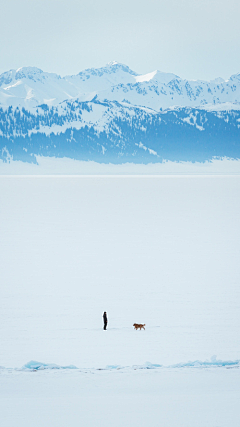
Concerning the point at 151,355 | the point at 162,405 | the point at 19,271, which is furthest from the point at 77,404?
the point at 19,271

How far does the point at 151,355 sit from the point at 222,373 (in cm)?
215

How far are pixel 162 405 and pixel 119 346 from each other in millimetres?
3978

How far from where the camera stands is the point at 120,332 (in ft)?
44.8

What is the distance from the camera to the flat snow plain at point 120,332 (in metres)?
8.55

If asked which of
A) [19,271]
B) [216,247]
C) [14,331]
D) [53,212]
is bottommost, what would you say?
[14,331]

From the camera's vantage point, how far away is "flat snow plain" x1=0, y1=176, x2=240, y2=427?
855cm

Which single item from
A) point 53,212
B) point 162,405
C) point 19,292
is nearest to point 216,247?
point 19,292

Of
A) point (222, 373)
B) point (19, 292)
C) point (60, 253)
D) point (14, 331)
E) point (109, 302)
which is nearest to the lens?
point (222, 373)

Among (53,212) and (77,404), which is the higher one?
(53,212)

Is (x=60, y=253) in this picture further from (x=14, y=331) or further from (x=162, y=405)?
(x=162, y=405)

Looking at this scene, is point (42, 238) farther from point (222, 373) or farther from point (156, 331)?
point (222, 373)

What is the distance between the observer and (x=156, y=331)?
13.7 metres

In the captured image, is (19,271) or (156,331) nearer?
(156,331)

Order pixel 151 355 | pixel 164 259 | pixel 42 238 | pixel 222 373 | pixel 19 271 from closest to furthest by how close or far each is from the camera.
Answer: pixel 222 373 → pixel 151 355 → pixel 19 271 → pixel 164 259 → pixel 42 238
